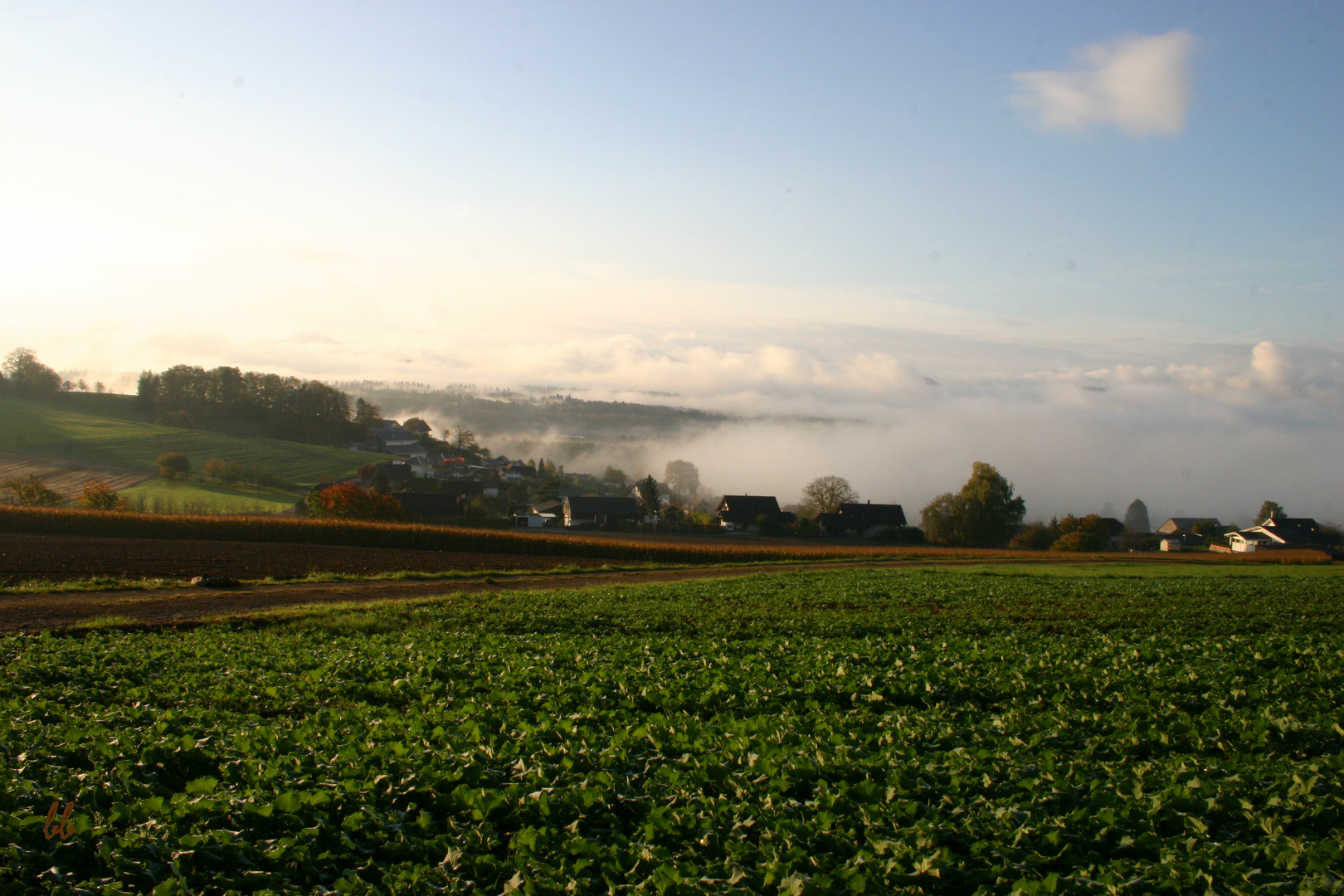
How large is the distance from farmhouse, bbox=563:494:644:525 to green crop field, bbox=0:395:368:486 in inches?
1179

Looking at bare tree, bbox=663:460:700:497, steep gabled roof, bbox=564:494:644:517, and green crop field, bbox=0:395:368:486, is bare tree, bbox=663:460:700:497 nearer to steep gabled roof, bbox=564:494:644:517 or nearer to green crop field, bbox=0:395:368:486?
steep gabled roof, bbox=564:494:644:517

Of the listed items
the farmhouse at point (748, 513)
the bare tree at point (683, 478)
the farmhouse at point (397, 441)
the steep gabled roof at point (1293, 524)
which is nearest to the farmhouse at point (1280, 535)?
the steep gabled roof at point (1293, 524)

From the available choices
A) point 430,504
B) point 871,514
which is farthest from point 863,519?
point 430,504

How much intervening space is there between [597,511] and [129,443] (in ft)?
194

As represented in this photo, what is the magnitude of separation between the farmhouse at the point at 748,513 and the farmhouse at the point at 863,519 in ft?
18.9

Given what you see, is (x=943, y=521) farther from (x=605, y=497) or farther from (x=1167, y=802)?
(x=1167, y=802)

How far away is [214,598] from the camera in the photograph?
28578 mm

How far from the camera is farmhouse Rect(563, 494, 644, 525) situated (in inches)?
4092

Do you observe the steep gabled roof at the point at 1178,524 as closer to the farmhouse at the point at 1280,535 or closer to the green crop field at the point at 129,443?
the farmhouse at the point at 1280,535

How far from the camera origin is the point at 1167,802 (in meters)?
6.97

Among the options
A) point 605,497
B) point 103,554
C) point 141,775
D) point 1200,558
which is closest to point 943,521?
point 1200,558

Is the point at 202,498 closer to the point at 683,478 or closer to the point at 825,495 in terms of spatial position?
the point at 825,495

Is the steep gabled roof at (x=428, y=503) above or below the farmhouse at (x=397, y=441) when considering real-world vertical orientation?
below

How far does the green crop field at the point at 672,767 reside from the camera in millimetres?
5773
